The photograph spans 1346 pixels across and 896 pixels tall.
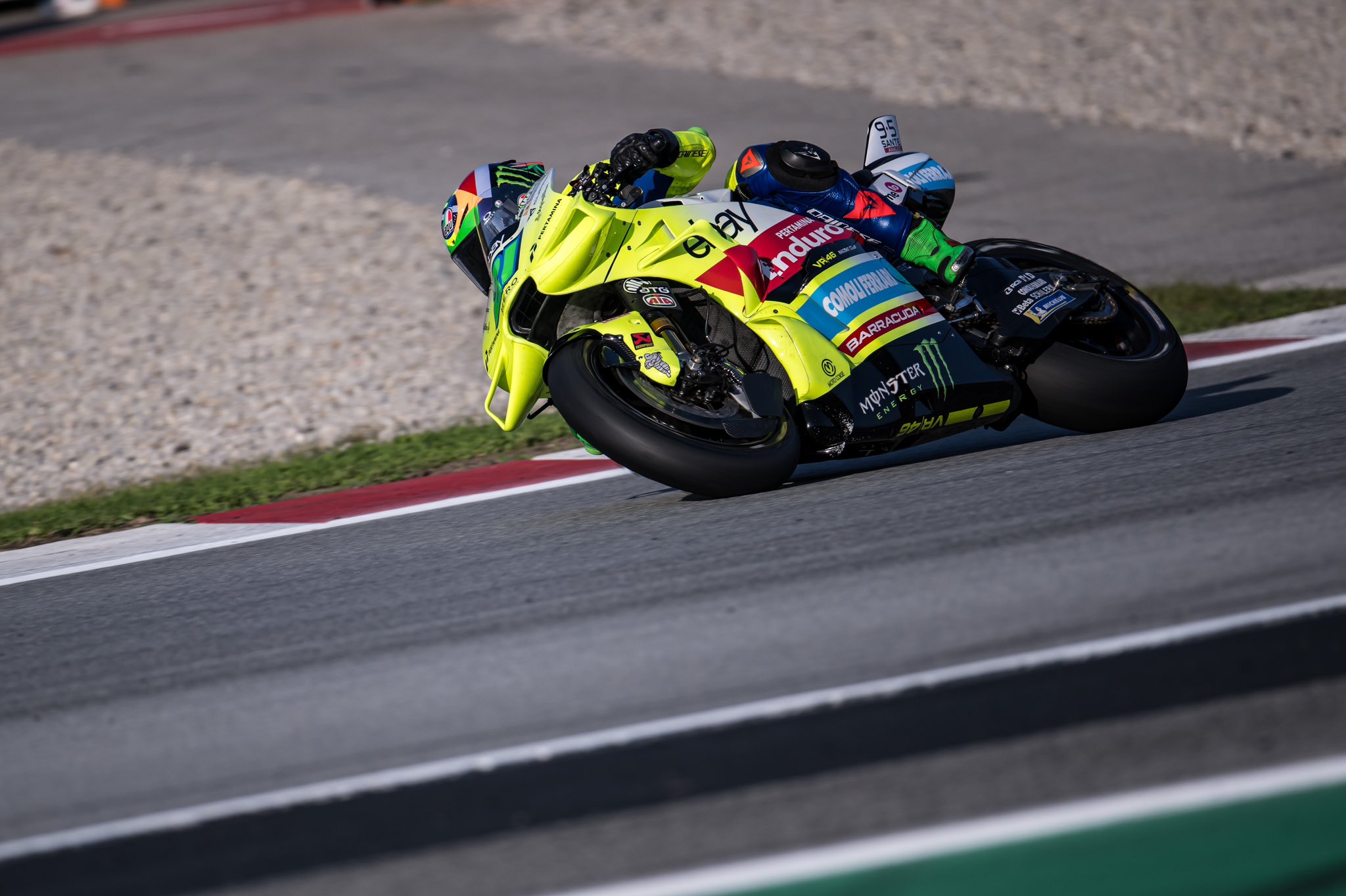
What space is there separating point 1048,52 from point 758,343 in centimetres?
1273

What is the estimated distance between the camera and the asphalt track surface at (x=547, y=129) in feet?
36.3

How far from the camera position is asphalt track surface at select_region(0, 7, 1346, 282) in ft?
36.3

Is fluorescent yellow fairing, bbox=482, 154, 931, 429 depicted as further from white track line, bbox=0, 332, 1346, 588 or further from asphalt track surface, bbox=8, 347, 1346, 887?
white track line, bbox=0, 332, 1346, 588

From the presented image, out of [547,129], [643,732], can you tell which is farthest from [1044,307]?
[547,129]

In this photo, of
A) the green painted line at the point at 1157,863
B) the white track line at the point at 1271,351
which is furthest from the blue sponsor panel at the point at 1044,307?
the green painted line at the point at 1157,863

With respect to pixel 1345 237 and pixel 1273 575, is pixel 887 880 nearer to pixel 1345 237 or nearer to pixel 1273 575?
pixel 1273 575

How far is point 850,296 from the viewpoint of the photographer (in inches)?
211

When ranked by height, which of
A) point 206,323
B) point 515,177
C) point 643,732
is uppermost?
point 515,177

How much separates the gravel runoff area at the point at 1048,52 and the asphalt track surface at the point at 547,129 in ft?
1.40

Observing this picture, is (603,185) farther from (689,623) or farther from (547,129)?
(547,129)

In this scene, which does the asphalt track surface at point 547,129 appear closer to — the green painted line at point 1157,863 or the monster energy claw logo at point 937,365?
the monster energy claw logo at point 937,365

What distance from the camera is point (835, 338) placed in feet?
17.3

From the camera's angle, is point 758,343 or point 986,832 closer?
point 986,832

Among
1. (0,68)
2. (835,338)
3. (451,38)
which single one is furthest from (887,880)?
(0,68)
